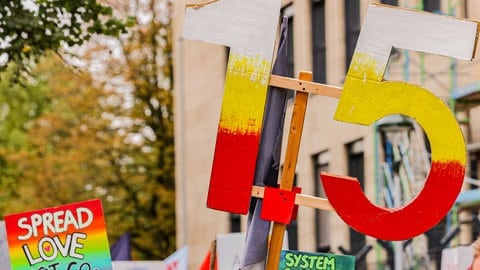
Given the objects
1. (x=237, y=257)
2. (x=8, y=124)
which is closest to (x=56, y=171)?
(x=8, y=124)

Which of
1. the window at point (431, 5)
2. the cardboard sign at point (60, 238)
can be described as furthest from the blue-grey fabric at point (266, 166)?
the window at point (431, 5)

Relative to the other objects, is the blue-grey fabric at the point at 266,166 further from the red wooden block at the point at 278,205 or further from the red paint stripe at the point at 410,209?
the red paint stripe at the point at 410,209

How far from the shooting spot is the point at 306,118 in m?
29.9

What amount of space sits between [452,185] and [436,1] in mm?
11059

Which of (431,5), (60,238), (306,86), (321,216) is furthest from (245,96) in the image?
(321,216)

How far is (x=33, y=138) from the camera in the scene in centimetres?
4566

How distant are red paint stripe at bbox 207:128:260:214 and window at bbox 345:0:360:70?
1443 centimetres

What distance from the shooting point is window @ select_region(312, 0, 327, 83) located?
96.4 feet

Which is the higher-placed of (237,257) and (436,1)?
(436,1)

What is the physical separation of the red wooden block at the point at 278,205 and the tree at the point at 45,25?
28.4 feet

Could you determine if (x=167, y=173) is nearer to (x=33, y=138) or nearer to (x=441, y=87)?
(x=33, y=138)

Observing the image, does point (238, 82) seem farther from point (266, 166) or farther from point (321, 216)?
point (321, 216)

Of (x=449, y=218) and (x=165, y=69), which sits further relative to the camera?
(x=165, y=69)

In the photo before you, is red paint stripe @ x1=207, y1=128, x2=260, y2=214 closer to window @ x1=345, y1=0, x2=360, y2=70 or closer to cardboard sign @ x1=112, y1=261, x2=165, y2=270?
cardboard sign @ x1=112, y1=261, x2=165, y2=270
